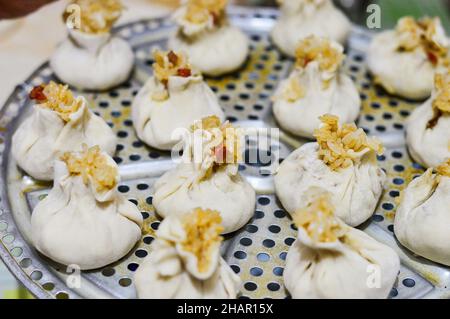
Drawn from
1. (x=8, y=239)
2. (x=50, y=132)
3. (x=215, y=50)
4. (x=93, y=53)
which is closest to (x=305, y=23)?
(x=215, y=50)

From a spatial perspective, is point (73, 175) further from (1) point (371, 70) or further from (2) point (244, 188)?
(1) point (371, 70)

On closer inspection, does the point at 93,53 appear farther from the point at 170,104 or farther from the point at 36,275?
the point at 36,275

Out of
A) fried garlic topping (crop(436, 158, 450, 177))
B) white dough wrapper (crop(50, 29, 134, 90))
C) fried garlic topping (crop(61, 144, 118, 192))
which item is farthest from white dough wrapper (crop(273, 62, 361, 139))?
fried garlic topping (crop(61, 144, 118, 192))

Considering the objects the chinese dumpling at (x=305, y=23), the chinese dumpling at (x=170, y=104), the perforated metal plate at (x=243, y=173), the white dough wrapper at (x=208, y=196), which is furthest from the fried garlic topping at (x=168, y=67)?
the chinese dumpling at (x=305, y=23)

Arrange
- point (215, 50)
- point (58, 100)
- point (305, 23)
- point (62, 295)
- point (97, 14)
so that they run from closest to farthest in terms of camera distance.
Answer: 1. point (62, 295)
2. point (58, 100)
3. point (97, 14)
4. point (215, 50)
5. point (305, 23)

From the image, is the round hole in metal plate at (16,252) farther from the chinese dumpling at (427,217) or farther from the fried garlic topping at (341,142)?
the chinese dumpling at (427,217)

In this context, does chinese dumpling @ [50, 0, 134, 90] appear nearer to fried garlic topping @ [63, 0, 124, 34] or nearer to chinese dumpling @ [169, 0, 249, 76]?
fried garlic topping @ [63, 0, 124, 34]
